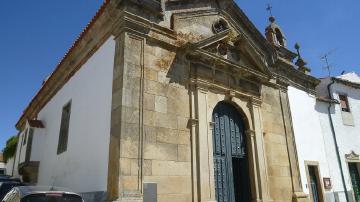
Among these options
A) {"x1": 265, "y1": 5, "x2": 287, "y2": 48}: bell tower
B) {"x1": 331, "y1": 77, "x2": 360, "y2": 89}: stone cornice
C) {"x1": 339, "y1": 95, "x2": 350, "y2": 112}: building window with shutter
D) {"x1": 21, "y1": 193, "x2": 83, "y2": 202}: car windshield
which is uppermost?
{"x1": 265, "y1": 5, "x2": 287, "y2": 48}: bell tower

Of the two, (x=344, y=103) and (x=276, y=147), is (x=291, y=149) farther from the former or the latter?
(x=344, y=103)

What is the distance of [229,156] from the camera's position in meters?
7.35

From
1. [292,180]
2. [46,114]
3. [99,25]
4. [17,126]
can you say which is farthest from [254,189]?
[17,126]

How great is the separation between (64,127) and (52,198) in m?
4.61

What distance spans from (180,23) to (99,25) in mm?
2031

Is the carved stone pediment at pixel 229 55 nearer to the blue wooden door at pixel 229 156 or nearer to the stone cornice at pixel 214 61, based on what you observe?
the stone cornice at pixel 214 61

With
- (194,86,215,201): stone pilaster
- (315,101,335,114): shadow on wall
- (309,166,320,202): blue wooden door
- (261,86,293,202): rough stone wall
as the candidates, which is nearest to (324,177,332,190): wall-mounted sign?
(309,166,320,202): blue wooden door

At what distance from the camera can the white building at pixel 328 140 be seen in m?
9.62

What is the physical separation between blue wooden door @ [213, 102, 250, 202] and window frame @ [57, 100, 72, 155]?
4244 millimetres

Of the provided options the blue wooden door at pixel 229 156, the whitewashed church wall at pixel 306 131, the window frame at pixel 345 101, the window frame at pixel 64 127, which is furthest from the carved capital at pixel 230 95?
the window frame at pixel 345 101

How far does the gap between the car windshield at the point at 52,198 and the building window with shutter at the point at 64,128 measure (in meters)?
4.07

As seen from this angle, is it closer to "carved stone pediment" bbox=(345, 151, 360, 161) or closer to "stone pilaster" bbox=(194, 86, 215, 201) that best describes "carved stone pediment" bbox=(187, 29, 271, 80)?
"stone pilaster" bbox=(194, 86, 215, 201)

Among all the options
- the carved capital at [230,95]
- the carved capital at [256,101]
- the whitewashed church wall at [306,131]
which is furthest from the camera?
the whitewashed church wall at [306,131]

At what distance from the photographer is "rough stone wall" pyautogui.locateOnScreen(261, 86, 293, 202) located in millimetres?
7992
